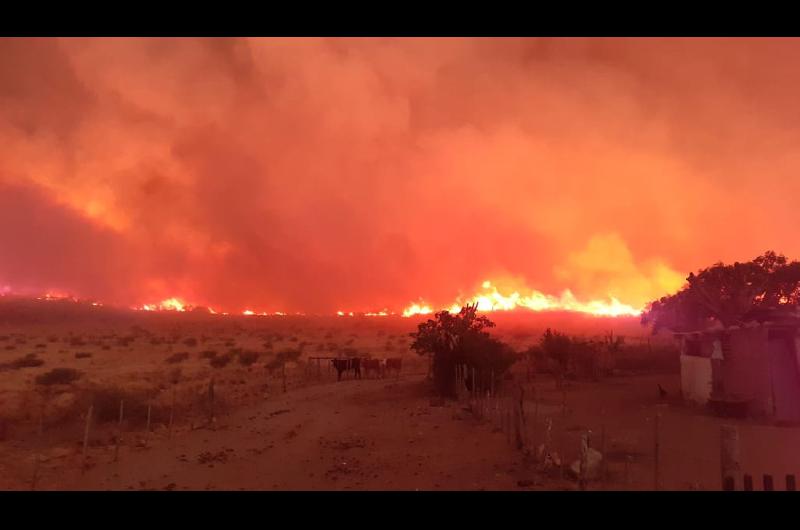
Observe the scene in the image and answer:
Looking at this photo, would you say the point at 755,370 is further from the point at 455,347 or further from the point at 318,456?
the point at 318,456

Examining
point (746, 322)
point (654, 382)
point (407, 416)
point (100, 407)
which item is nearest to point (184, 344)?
point (100, 407)

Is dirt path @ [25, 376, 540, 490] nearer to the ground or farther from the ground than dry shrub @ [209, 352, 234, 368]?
nearer to the ground

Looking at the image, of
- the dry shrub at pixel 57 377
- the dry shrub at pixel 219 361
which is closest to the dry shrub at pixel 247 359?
the dry shrub at pixel 219 361

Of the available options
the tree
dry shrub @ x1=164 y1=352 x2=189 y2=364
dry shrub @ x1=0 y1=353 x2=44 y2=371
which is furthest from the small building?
dry shrub @ x1=0 y1=353 x2=44 y2=371

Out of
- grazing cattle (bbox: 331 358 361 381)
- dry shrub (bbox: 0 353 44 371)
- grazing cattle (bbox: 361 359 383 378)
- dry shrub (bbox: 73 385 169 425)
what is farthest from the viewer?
grazing cattle (bbox: 361 359 383 378)

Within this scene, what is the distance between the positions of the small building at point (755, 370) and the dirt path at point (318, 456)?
10128mm

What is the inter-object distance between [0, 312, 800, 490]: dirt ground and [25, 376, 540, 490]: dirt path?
44 millimetres

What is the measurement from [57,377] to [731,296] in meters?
33.5

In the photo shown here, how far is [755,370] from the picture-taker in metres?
19.2

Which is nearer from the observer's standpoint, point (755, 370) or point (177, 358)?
point (755, 370)

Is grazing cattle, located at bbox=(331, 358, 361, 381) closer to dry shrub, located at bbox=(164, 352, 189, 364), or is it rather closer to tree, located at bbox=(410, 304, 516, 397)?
tree, located at bbox=(410, 304, 516, 397)

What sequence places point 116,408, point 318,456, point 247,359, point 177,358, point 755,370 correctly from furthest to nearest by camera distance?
point 177,358
point 247,359
point 755,370
point 116,408
point 318,456

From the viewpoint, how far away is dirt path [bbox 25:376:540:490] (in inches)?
452

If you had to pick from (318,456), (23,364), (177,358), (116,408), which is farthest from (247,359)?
(318,456)
